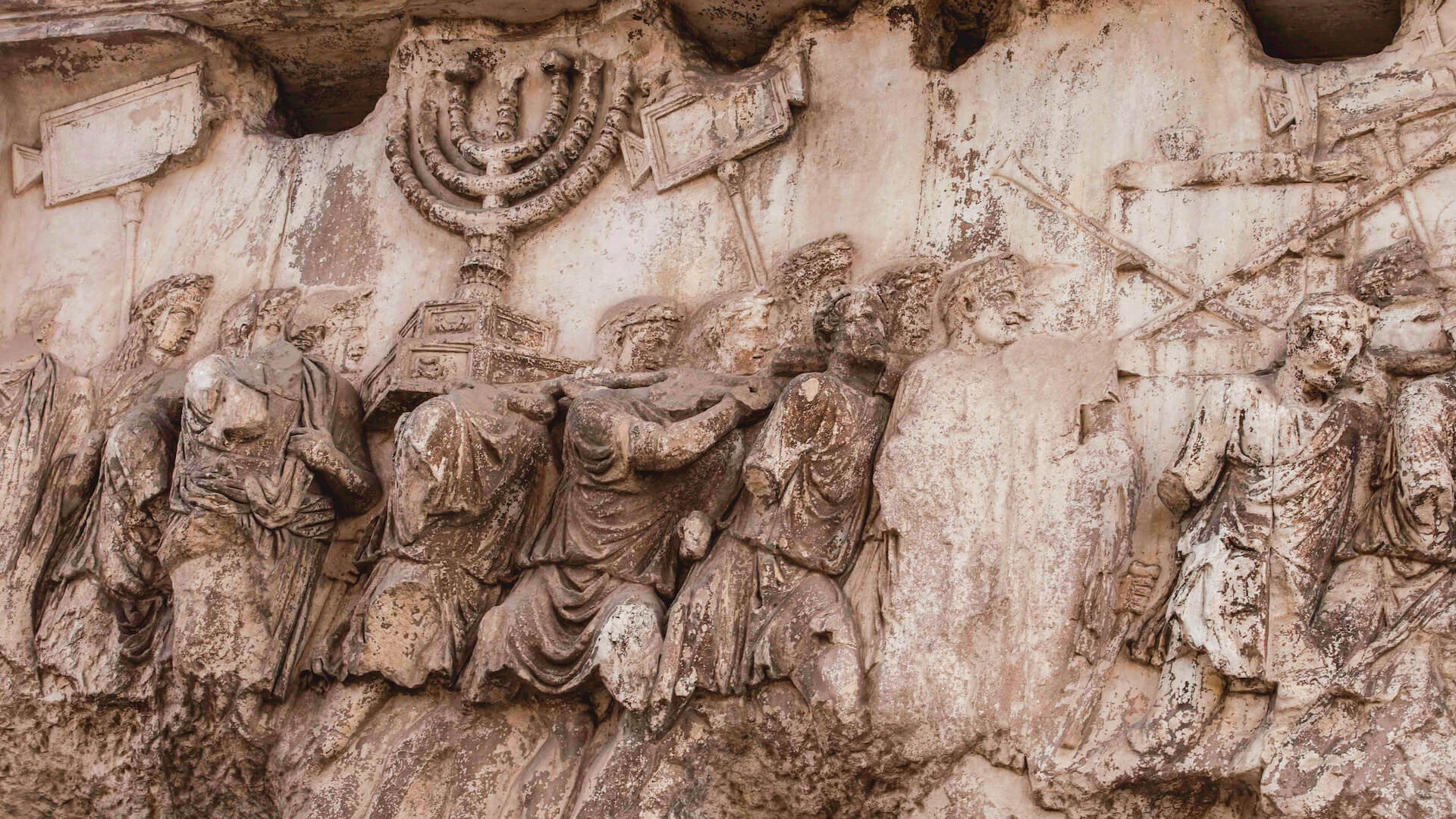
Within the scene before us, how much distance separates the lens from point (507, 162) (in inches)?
420

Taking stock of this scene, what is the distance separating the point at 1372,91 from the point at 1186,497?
2026mm

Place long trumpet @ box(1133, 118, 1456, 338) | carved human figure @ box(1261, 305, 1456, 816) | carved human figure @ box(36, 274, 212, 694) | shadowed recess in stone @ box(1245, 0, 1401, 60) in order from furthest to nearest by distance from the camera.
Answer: carved human figure @ box(36, 274, 212, 694), shadowed recess in stone @ box(1245, 0, 1401, 60), long trumpet @ box(1133, 118, 1456, 338), carved human figure @ box(1261, 305, 1456, 816)

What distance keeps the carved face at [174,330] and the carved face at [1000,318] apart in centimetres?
389

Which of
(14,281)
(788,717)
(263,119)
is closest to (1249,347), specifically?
(788,717)

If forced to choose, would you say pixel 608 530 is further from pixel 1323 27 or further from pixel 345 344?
pixel 1323 27

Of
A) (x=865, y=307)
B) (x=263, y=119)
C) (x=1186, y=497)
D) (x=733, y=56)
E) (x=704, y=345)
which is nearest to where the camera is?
(x=1186, y=497)

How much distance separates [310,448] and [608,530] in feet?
4.80

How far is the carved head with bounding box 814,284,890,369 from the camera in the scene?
9.19 meters

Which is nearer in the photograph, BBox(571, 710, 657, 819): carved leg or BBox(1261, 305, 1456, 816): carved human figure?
BBox(1261, 305, 1456, 816): carved human figure

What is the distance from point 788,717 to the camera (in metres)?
8.56

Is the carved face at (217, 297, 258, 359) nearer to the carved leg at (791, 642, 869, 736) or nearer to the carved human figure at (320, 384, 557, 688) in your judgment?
the carved human figure at (320, 384, 557, 688)

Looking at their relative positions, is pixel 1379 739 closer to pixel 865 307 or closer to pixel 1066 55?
pixel 865 307

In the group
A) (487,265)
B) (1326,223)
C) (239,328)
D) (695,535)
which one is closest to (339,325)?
(239,328)

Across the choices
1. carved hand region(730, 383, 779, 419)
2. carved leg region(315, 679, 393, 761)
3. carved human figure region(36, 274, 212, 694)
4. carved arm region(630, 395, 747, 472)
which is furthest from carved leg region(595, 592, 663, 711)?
carved human figure region(36, 274, 212, 694)
